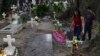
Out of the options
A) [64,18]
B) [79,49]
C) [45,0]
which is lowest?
[45,0]

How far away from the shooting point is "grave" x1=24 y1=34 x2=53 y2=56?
444 inches

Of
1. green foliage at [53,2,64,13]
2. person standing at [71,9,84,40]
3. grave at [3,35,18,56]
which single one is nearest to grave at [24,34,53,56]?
grave at [3,35,18,56]

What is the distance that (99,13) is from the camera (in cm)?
1711

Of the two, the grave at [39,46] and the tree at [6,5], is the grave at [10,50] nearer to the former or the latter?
the grave at [39,46]

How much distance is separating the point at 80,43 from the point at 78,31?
3.31 ft

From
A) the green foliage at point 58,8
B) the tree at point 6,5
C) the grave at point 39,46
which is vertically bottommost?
the tree at point 6,5

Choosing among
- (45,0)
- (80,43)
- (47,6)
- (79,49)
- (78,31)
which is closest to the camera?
(79,49)

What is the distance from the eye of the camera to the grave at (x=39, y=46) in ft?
37.0

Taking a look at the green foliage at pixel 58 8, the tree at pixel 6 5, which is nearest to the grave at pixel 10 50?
the green foliage at pixel 58 8

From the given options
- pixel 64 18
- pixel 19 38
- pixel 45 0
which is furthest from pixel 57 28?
pixel 45 0

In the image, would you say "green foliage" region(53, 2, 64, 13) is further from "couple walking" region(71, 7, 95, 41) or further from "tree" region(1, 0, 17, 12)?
"couple walking" region(71, 7, 95, 41)

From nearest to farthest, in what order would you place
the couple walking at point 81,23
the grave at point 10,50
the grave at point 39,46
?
the grave at point 10,50
the grave at point 39,46
the couple walking at point 81,23

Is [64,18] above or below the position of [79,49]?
below

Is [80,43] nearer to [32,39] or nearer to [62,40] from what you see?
[62,40]
